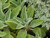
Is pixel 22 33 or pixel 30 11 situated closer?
Answer: pixel 22 33

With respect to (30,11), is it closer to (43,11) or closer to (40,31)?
(43,11)

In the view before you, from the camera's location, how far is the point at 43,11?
1.47 m

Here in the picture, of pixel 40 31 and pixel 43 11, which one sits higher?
pixel 43 11

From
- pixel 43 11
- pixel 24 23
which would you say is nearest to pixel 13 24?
pixel 24 23

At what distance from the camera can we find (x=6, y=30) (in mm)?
1368

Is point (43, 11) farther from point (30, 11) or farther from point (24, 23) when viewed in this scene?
point (24, 23)

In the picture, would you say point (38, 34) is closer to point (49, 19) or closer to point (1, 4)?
point (49, 19)

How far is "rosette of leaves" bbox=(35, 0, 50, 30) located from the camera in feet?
4.57

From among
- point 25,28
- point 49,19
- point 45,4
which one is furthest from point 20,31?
point 45,4

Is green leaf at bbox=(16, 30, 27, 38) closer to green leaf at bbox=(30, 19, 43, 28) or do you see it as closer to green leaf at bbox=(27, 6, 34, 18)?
green leaf at bbox=(30, 19, 43, 28)

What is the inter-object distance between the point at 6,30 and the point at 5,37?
A: 0.38 ft

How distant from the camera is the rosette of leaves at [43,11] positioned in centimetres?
139

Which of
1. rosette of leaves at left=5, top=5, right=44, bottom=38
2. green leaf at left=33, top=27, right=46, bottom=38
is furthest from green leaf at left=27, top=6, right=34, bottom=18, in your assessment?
green leaf at left=33, top=27, right=46, bottom=38

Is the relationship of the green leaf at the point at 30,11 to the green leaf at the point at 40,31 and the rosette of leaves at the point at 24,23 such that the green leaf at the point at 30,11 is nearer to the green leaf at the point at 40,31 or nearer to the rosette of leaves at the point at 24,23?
the rosette of leaves at the point at 24,23
